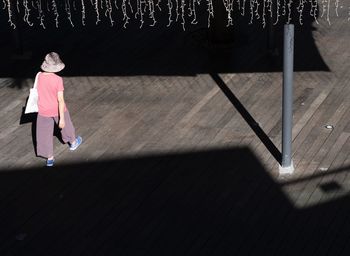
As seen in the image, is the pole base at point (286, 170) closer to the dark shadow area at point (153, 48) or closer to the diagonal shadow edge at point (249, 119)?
the diagonal shadow edge at point (249, 119)

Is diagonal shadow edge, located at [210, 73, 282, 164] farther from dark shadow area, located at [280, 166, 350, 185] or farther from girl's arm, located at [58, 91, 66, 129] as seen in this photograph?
girl's arm, located at [58, 91, 66, 129]

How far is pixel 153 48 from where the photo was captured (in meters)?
12.4

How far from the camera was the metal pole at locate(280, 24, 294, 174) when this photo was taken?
24.5 ft

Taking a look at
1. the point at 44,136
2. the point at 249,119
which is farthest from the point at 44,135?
the point at 249,119

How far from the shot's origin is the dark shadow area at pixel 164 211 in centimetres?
698

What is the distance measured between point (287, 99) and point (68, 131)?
2.80 meters

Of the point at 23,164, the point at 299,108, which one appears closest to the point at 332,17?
the point at 299,108

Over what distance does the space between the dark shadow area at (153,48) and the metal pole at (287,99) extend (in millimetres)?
3322

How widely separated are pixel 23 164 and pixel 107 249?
87.9 inches

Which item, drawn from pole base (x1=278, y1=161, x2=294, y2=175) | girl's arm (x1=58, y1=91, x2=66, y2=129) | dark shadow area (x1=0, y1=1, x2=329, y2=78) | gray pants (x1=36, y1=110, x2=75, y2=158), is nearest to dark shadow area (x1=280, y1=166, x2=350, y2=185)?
pole base (x1=278, y1=161, x2=294, y2=175)

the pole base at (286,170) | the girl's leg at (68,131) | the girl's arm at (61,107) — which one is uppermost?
the girl's arm at (61,107)

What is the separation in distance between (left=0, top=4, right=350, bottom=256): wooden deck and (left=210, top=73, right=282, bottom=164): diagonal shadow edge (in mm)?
61

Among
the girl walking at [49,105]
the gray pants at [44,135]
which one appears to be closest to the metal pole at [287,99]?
the girl walking at [49,105]

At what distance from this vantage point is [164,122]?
962 cm
